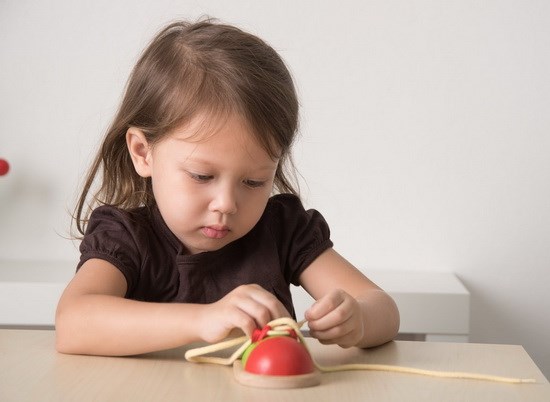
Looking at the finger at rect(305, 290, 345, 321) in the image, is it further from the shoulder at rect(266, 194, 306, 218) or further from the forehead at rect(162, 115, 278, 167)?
the shoulder at rect(266, 194, 306, 218)

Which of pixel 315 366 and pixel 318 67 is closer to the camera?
pixel 315 366

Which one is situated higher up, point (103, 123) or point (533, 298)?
point (103, 123)

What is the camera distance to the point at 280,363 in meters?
0.70

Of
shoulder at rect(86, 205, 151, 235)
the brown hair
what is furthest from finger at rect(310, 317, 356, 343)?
shoulder at rect(86, 205, 151, 235)

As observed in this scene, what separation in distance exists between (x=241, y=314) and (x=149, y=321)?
0.35ft

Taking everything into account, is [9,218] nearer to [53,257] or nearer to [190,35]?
[53,257]

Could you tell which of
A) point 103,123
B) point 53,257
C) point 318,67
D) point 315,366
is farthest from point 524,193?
point 315,366

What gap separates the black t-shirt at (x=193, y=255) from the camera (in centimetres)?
105

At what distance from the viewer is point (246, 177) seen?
937mm

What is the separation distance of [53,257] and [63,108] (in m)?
0.35

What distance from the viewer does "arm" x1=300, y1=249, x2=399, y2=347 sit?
32.2 inches

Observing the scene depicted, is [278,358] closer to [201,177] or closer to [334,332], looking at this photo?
[334,332]

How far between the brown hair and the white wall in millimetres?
888

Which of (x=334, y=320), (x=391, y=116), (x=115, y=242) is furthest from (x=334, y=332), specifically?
(x=391, y=116)
